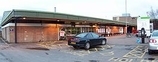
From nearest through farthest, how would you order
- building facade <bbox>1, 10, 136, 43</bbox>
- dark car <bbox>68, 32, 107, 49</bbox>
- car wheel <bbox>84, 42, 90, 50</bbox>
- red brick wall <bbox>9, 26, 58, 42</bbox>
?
dark car <bbox>68, 32, 107, 49</bbox>, car wheel <bbox>84, 42, 90, 50</bbox>, building facade <bbox>1, 10, 136, 43</bbox>, red brick wall <bbox>9, 26, 58, 42</bbox>

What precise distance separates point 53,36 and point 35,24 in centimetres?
375

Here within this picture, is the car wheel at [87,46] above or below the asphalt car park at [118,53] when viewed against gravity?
above

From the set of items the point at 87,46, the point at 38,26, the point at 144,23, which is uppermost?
the point at 144,23

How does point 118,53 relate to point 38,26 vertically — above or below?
below

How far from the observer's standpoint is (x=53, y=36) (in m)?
37.0

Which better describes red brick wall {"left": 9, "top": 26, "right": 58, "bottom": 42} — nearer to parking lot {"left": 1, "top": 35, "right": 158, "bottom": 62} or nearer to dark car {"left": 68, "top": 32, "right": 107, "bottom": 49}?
parking lot {"left": 1, "top": 35, "right": 158, "bottom": 62}

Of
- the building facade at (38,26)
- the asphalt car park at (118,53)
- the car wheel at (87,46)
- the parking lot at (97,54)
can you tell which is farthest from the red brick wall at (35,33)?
the car wheel at (87,46)

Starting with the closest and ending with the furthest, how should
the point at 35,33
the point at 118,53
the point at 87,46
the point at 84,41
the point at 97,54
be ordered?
the point at 97,54 < the point at 118,53 < the point at 84,41 < the point at 87,46 < the point at 35,33

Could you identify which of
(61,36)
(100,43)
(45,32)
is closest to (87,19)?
(61,36)

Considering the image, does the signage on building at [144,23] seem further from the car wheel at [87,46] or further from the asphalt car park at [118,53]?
the car wheel at [87,46]

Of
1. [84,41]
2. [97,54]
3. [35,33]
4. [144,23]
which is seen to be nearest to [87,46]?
[84,41]

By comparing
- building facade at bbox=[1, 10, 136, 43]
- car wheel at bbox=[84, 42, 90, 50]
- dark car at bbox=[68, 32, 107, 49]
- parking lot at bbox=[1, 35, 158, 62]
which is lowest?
parking lot at bbox=[1, 35, 158, 62]

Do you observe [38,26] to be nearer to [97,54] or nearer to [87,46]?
[87,46]

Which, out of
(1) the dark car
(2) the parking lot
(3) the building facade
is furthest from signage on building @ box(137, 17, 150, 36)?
(3) the building facade
